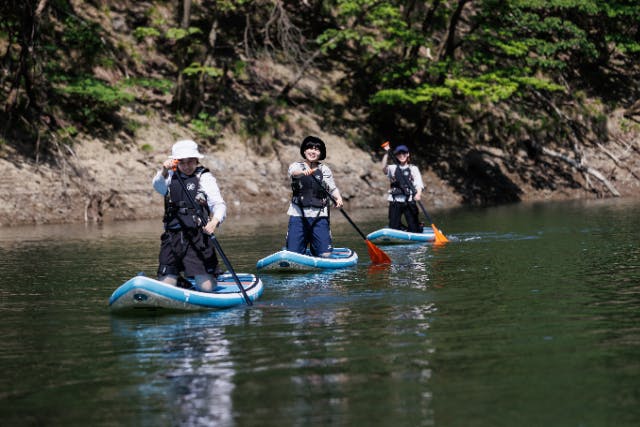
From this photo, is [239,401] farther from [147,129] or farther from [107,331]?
[147,129]

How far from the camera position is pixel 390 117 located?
35406 mm

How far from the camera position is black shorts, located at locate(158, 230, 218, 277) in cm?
1012

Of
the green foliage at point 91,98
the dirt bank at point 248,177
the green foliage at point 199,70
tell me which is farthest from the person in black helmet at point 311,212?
the green foliage at point 199,70

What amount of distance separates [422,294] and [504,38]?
23.5 m

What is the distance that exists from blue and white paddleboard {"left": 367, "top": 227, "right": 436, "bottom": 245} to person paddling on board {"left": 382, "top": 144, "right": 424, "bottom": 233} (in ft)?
2.33

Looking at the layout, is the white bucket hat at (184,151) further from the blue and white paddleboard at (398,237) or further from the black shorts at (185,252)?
the blue and white paddleboard at (398,237)

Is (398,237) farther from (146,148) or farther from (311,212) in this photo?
(146,148)

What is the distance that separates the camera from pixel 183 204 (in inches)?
400

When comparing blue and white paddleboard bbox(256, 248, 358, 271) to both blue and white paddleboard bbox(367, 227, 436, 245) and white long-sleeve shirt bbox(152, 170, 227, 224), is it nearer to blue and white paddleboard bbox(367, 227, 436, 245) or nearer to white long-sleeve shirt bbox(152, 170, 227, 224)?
white long-sleeve shirt bbox(152, 170, 227, 224)

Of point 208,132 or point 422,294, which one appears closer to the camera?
point 422,294

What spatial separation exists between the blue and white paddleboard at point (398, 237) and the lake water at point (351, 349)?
3.34m

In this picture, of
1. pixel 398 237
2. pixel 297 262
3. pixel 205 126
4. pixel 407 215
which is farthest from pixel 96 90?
pixel 297 262

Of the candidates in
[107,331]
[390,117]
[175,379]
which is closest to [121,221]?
[390,117]

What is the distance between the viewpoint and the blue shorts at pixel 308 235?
14.4 metres
